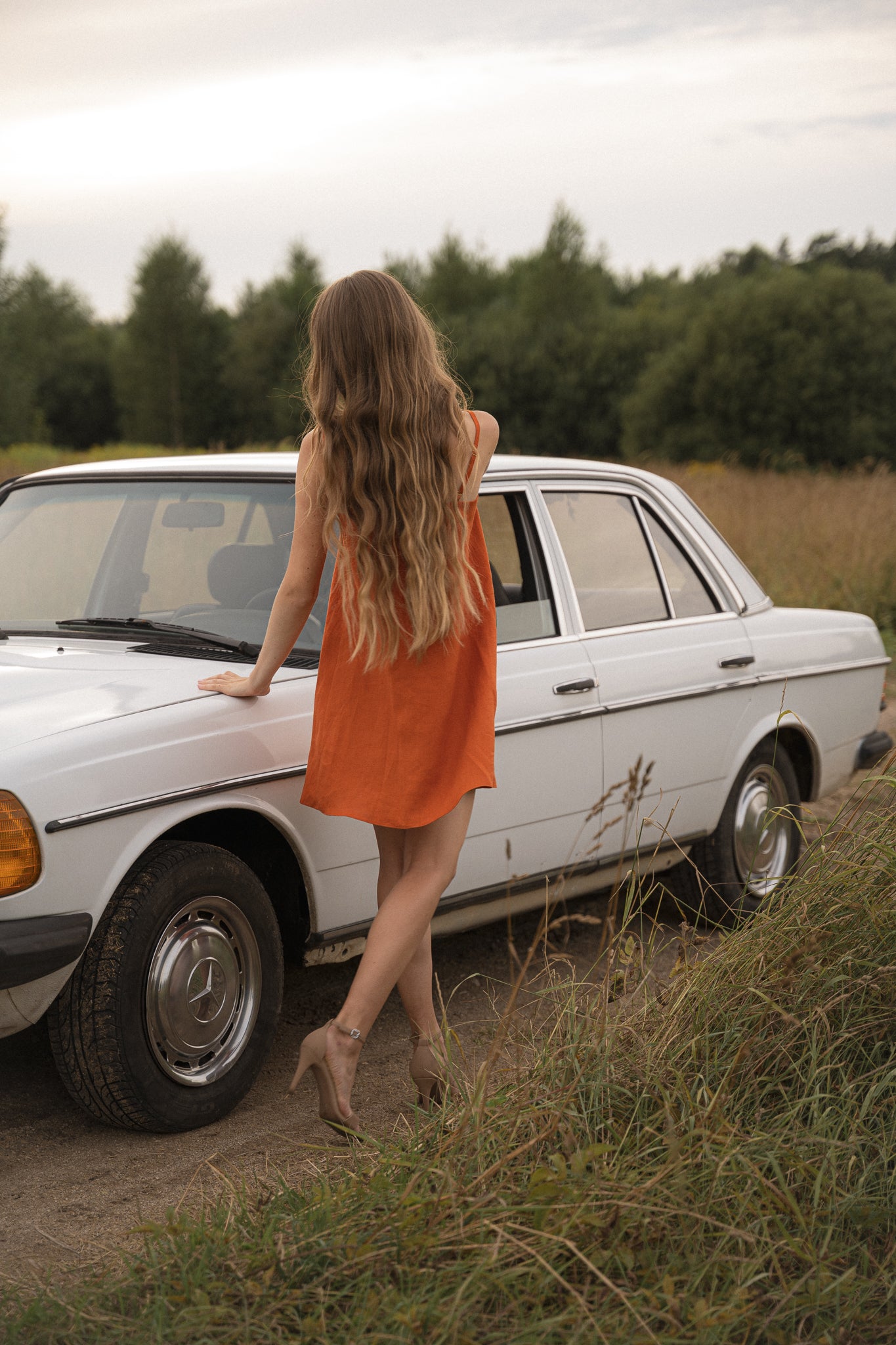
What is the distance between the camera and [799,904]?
10.0ft

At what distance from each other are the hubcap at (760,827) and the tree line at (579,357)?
30.8 meters

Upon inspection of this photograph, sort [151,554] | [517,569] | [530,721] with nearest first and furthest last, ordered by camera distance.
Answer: [530,721] → [151,554] → [517,569]

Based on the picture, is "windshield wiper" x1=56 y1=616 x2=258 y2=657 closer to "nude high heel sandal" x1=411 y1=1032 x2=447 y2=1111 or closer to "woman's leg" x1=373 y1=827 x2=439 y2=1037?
"woman's leg" x1=373 y1=827 x2=439 y2=1037

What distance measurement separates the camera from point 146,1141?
318 cm

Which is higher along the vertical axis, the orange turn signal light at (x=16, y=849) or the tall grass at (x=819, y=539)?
the orange turn signal light at (x=16, y=849)

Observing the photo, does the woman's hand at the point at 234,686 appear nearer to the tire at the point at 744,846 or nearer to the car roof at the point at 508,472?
the car roof at the point at 508,472

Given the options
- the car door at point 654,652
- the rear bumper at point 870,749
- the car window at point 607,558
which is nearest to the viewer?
the car door at point 654,652

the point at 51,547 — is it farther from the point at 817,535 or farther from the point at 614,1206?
the point at 817,535

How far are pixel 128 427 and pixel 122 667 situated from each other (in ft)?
216

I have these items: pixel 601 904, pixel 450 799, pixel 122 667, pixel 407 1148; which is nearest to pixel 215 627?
pixel 122 667

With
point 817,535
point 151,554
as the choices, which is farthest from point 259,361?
point 151,554

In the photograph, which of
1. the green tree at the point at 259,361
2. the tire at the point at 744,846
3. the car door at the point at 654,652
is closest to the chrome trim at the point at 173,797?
the car door at the point at 654,652

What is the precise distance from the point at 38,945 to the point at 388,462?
1.28 metres

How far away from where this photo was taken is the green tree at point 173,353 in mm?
63938
